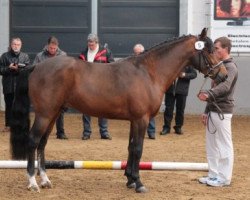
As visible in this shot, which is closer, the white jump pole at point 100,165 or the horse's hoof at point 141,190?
the horse's hoof at point 141,190

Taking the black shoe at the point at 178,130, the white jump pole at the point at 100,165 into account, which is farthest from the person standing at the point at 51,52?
the white jump pole at the point at 100,165

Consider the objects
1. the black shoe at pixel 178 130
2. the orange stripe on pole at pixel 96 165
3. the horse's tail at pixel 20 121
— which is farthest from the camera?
the black shoe at pixel 178 130

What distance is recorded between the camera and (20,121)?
8.19 metres

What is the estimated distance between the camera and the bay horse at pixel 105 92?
7852 mm

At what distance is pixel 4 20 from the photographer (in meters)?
15.7

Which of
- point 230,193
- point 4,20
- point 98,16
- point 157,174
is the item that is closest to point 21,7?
point 4,20

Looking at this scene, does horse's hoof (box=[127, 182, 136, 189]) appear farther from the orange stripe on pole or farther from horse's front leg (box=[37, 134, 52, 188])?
horse's front leg (box=[37, 134, 52, 188])

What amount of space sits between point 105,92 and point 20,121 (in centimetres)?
118

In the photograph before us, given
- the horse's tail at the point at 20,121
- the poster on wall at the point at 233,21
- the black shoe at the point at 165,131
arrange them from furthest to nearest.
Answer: the poster on wall at the point at 233,21 → the black shoe at the point at 165,131 → the horse's tail at the point at 20,121

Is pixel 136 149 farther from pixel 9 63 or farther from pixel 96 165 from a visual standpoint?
pixel 9 63

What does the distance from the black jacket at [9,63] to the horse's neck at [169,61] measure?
4.38 metres

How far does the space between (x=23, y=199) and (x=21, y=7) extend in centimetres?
925

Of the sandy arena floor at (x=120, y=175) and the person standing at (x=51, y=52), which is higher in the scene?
the person standing at (x=51, y=52)

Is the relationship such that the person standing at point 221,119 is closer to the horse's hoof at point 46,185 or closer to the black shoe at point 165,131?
the horse's hoof at point 46,185
